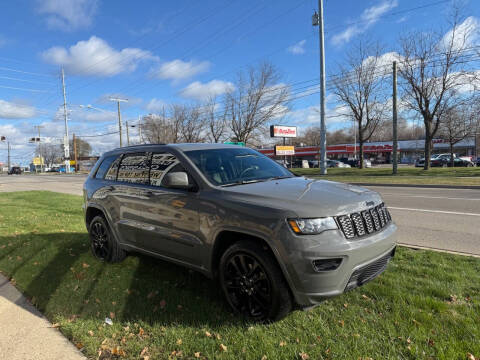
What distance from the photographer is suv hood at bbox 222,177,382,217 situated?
275 centimetres

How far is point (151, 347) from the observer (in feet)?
9.05

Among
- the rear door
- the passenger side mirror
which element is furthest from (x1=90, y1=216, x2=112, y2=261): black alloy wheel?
the passenger side mirror

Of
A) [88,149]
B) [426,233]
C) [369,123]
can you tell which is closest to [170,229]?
[426,233]

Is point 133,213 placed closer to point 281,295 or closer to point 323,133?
point 281,295

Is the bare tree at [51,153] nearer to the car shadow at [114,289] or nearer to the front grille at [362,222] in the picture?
the car shadow at [114,289]

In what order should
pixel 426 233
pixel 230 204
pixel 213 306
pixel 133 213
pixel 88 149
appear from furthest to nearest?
pixel 88 149 → pixel 426 233 → pixel 133 213 → pixel 213 306 → pixel 230 204

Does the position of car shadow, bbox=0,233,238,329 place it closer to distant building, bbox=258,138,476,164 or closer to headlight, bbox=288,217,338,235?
headlight, bbox=288,217,338,235

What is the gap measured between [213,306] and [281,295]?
88 centimetres

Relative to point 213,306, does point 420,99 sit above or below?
above

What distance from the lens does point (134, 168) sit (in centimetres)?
441

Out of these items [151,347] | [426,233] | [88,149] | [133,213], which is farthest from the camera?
[88,149]

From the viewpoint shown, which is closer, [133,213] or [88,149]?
[133,213]

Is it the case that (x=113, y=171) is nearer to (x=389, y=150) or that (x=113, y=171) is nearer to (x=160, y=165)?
(x=160, y=165)

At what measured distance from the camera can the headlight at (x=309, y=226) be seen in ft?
8.71
